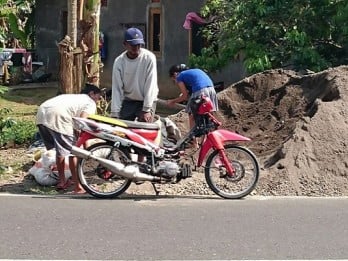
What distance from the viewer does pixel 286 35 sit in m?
13.6

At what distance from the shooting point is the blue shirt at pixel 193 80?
9.77 m

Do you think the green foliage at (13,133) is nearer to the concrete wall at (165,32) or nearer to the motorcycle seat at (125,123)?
the motorcycle seat at (125,123)

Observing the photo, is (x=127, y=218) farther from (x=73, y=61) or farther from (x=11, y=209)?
(x=73, y=61)

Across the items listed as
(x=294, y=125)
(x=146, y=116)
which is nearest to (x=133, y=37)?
(x=146, y=116)

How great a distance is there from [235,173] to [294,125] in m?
2.06

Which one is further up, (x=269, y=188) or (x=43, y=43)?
(x=43, y=43)

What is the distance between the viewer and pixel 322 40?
1437cm

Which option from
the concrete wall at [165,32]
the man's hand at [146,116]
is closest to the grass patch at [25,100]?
the concrete wall at [165,32]

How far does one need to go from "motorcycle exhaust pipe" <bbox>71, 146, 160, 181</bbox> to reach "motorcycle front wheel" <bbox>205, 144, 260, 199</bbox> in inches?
27.7

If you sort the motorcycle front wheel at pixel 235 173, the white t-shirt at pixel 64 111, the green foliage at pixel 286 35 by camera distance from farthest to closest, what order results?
1. the green foliage at pixel 286 35
2. the white t-shirt at pixel 64 111
3. the motorcycle front wheel at pixel 235 173

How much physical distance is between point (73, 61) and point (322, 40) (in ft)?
16.0

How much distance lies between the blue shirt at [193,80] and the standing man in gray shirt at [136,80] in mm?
583

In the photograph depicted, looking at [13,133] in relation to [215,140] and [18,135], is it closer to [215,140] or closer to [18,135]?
[18,135]

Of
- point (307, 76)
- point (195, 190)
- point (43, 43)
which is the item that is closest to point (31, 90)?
point (43, 43)
